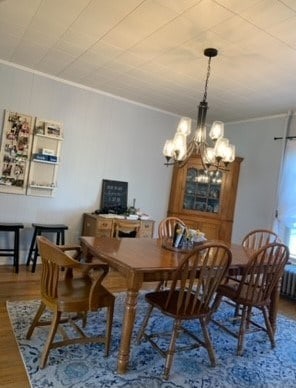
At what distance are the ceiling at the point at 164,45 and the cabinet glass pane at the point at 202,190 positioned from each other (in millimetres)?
1191

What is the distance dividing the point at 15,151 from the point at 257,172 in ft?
11.2

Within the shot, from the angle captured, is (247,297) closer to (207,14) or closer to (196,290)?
(196,290)

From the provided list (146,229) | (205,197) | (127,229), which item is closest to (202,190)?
(205,197)

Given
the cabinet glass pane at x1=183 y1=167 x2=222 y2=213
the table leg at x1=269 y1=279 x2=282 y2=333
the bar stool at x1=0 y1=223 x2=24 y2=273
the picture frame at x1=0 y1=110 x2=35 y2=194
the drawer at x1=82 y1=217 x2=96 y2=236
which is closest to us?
the table leg at x1=269 y1=279 x2=282 y2=333

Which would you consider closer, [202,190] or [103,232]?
[103,232]

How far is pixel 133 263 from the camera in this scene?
6.95 feet

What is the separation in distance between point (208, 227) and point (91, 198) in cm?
186

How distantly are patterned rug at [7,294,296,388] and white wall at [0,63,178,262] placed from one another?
1777 millimetres

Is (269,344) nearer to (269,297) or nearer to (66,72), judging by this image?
(269,297)

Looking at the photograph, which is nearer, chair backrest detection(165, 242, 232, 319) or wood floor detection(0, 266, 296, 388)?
wood floor detection(0, 266, 296, 388)

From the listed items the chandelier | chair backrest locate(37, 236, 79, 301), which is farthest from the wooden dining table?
the chandelier

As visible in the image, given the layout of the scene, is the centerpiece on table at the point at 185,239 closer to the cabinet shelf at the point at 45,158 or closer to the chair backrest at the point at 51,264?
the chair backrest at the point at 51,264

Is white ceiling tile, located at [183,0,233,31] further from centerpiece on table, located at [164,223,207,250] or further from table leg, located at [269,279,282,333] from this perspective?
table leg, located at [269,279,282,333]

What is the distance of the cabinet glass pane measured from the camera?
4.97 meters
